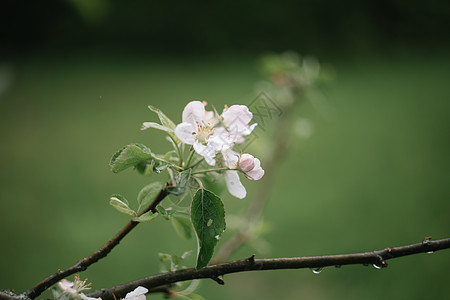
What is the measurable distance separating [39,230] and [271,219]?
0.94 m

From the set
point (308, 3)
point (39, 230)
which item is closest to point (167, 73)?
point (308, 3)

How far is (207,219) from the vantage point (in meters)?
0.38

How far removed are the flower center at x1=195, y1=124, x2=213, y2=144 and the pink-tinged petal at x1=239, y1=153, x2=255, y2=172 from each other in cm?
4

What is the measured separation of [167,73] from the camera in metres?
3.38

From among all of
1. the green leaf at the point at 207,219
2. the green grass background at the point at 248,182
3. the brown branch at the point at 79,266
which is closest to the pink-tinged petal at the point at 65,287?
the brown branch at the point at 79,266

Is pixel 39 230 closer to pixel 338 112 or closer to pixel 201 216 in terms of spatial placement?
pixel 201 216

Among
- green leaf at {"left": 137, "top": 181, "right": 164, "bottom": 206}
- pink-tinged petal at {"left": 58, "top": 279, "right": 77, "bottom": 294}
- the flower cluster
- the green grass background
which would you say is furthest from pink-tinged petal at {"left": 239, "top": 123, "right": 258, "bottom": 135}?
the green grass background

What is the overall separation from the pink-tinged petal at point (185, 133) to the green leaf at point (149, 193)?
7 cm

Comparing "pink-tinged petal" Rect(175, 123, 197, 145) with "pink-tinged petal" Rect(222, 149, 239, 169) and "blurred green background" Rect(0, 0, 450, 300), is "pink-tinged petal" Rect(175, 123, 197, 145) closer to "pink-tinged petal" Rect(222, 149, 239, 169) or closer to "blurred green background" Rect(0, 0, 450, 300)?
"pink-tinged petal" Rect(222, 149, 239, 169)

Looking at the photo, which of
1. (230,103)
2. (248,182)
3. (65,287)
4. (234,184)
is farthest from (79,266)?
(230,103)

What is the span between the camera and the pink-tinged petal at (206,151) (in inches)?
14.3

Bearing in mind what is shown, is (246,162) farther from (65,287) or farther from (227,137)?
(65,287)

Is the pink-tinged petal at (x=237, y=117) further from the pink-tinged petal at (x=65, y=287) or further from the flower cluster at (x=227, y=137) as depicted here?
the pink-tinged petal at (x=65, y=287)

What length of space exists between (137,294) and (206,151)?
140 millimetres
